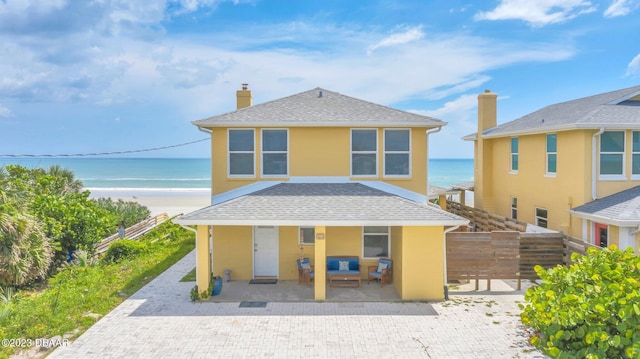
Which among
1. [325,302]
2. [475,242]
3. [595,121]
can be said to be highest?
[595,121]

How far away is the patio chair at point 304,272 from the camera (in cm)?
1324

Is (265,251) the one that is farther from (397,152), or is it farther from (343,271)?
(397,152)

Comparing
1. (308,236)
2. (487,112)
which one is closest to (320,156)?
(308,236)

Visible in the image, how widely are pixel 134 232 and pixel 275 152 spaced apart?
12279mm

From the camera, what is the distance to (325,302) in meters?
11.6

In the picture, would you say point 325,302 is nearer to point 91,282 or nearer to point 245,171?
point 245,171

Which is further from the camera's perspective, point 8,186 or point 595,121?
point 595,121

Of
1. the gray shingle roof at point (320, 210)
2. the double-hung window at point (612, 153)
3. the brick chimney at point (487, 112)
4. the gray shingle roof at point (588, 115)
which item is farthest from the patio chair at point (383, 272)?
the brick chimney at point (487, 112)

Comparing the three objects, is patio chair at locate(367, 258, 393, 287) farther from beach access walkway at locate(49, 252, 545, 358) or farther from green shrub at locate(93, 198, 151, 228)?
green shrub at locate(93, 198, 151, 228)

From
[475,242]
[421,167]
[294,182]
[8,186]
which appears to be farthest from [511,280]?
[8,186]

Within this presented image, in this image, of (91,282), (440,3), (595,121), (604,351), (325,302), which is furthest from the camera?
(440,3)

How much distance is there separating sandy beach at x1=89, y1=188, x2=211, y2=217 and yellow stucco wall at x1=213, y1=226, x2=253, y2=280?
81.0 ft

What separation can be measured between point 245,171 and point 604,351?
12.4 m

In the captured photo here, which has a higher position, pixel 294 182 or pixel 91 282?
pixel 294 182
